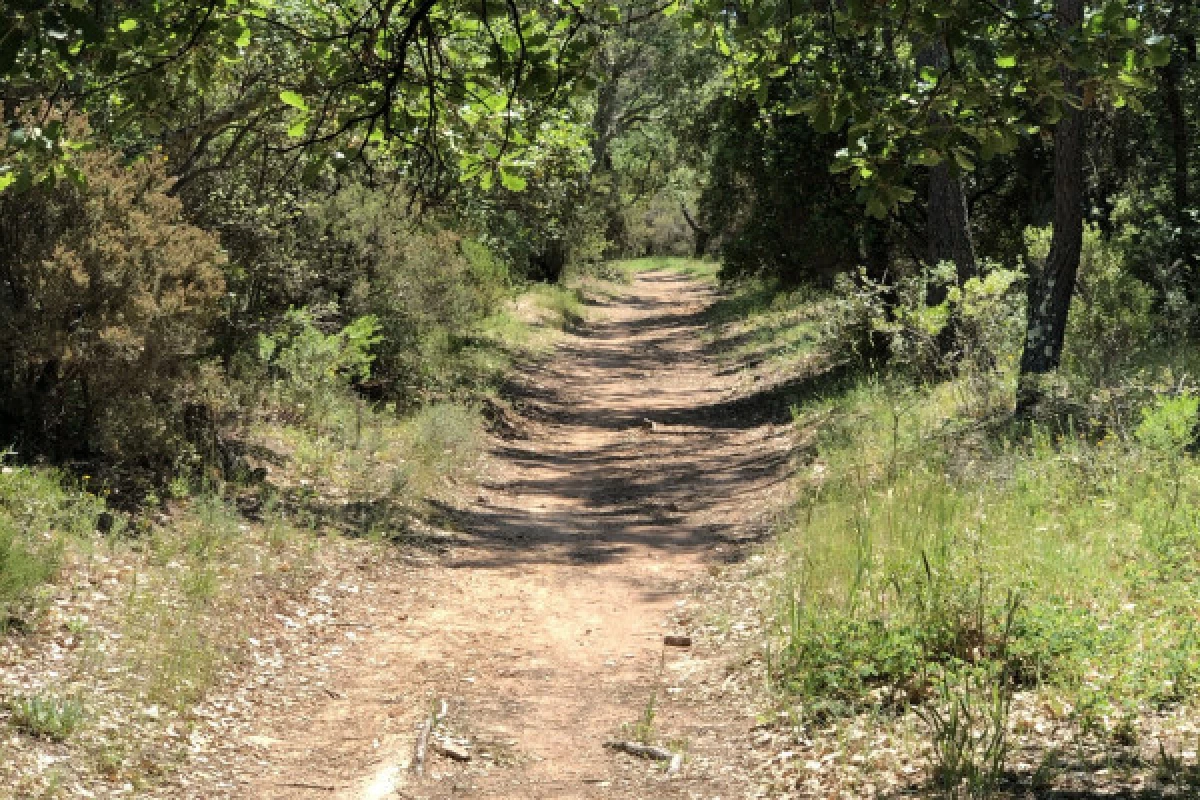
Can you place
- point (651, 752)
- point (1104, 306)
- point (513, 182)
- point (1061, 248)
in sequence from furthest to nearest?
1. point (1104, 306)
2. point (1061, 248)
3. point (651, 752)
4. point (513, 182)

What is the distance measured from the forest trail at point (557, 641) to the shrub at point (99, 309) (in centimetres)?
247

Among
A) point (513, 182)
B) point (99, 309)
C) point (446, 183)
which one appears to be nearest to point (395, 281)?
point (446, 183)

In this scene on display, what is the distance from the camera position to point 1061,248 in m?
10.7

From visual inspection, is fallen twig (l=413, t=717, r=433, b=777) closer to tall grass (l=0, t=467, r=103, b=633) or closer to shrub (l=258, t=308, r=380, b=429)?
tall grass (l=0, t=467, r=103, b=633)

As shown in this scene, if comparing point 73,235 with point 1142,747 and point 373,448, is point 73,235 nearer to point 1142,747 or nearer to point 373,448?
point 373,448

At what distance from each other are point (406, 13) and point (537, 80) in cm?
78

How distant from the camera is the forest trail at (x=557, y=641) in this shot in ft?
18.8

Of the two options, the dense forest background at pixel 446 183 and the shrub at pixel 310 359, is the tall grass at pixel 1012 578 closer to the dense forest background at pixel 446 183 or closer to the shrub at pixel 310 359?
the dense forest background at pixel 446 183

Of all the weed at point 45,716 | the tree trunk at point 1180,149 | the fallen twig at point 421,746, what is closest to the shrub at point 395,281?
the fallen twig at point 421,746

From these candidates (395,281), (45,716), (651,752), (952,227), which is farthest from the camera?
(952,227)

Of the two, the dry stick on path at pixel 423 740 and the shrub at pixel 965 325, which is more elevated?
the shrub at pixel 965 325

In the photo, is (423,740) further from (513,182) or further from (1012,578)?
(1012,578)

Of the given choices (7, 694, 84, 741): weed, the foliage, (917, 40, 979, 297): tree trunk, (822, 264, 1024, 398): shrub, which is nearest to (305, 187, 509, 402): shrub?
(822, 264, 1024, 398): shrub

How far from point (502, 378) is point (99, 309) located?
10547 millimetres
